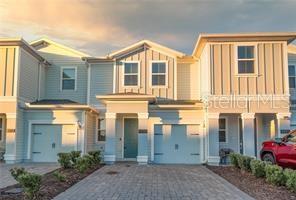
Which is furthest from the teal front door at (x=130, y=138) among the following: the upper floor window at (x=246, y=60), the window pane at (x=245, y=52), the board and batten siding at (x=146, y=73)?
the window pane at (x=245, y=52)

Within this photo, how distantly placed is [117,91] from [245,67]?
291 inches

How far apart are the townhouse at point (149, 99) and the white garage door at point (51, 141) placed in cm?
6

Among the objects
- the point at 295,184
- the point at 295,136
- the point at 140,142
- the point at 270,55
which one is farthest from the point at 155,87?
the point at 295,184

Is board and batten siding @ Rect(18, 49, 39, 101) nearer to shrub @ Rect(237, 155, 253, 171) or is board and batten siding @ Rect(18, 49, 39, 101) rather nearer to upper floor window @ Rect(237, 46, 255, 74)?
upper floor window @ Rect(237, 46, 255, 74)

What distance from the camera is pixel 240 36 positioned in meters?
16.5

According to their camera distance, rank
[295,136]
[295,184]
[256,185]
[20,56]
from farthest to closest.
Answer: [20,56]
[295,136]
[256,185]
[295,184]

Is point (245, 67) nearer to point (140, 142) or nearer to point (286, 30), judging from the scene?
point (286, 30)

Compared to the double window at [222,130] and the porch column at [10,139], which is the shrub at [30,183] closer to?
the porch column at [10,139]

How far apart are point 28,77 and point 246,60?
11942mm

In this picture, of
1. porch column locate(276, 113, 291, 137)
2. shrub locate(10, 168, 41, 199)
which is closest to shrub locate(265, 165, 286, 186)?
porch column locate(276, 113, 291, 137)

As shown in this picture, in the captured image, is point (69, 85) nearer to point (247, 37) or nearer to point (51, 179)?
point (51, 179)

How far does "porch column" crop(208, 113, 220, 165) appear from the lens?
16.2 m

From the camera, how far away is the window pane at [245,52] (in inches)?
659

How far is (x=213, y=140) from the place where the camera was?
16359 millimetres
